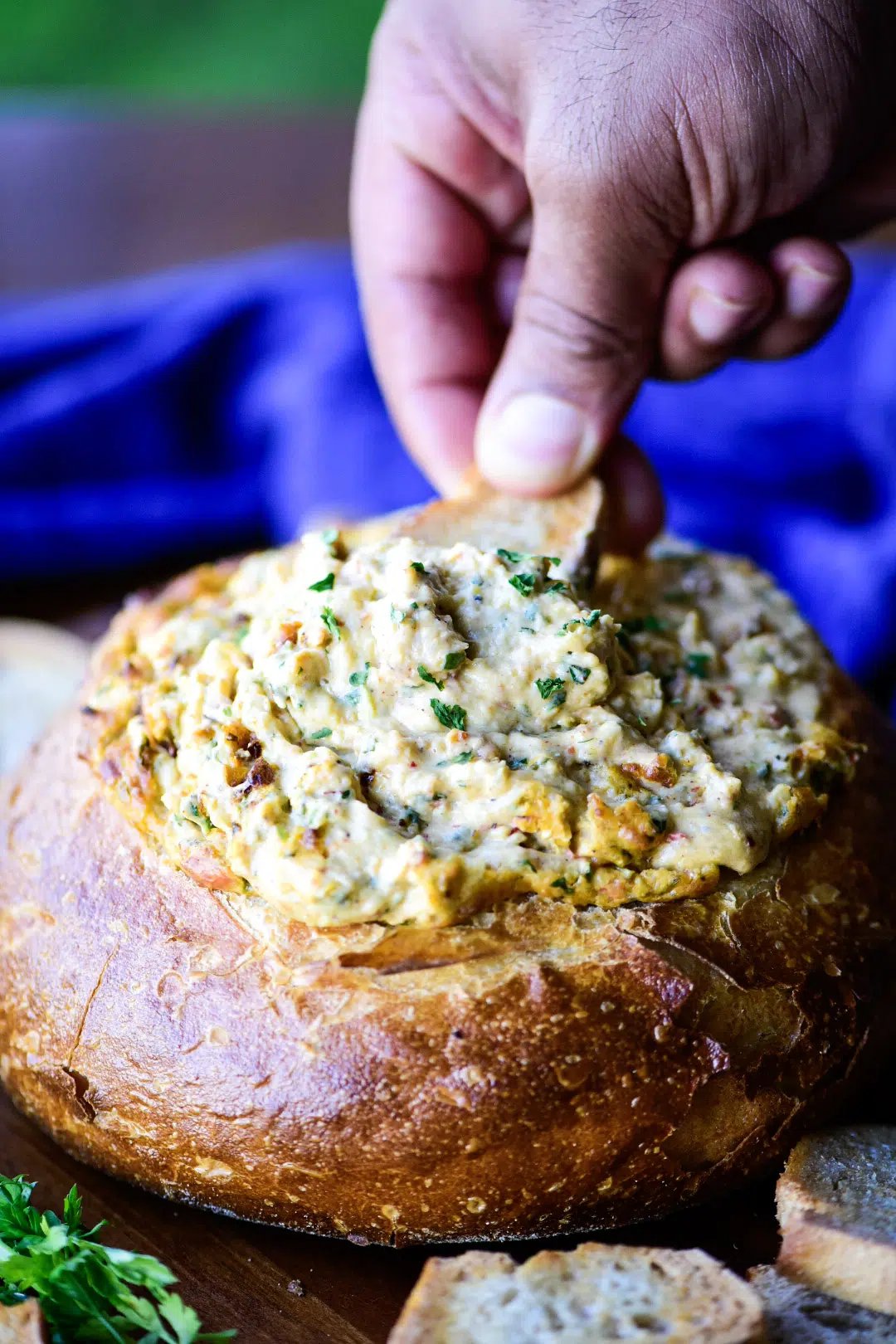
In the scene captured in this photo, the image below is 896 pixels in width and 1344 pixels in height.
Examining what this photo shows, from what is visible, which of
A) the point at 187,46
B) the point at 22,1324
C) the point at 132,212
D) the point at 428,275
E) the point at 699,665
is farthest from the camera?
the point at 187,46

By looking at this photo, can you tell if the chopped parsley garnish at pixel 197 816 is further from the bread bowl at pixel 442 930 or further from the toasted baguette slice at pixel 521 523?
the toasted baguette slice at pixel 521 523

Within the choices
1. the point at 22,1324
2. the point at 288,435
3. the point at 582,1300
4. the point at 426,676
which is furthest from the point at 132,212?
the point at 582,1300

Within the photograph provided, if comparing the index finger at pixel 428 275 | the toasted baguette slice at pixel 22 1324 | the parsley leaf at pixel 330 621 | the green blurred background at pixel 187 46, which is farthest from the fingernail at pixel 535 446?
the green blurred background at pixel 187 46

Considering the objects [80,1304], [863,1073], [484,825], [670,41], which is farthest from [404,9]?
[80,1304]

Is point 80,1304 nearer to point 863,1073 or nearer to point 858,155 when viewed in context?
point 863,1073

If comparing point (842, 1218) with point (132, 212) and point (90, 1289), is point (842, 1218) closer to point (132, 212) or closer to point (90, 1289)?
point (90, 1289)
